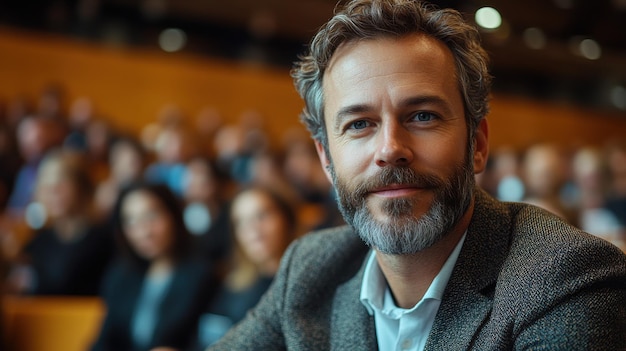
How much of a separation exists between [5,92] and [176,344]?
608 centimetres

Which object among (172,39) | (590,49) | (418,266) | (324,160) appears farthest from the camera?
(172,39)

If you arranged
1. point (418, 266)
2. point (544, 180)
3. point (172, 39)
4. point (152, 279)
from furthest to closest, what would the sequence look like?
point (172, 39) → point (544, 180) → point (152, 279) → point (418, 266)

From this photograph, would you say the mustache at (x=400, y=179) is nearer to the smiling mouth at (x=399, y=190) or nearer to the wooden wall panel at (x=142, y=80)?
the smiling mouth at (x=399, y=190)

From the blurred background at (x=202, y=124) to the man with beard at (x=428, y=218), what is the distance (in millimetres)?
1397

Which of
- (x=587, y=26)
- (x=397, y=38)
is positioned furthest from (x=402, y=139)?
(x=587, y=26)

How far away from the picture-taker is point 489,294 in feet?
3.50

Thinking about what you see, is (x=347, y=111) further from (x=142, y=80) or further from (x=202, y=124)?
(x=142, y=80)

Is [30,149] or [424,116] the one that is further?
[30,149]

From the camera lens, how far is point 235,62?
8805 mm

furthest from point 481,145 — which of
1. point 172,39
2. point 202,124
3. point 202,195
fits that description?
point 172,39

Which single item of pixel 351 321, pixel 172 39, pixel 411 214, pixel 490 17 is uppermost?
pixel 172 39

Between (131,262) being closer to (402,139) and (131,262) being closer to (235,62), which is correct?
(402,139)

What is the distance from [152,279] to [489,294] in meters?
1.89

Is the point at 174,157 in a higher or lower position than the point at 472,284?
lower
